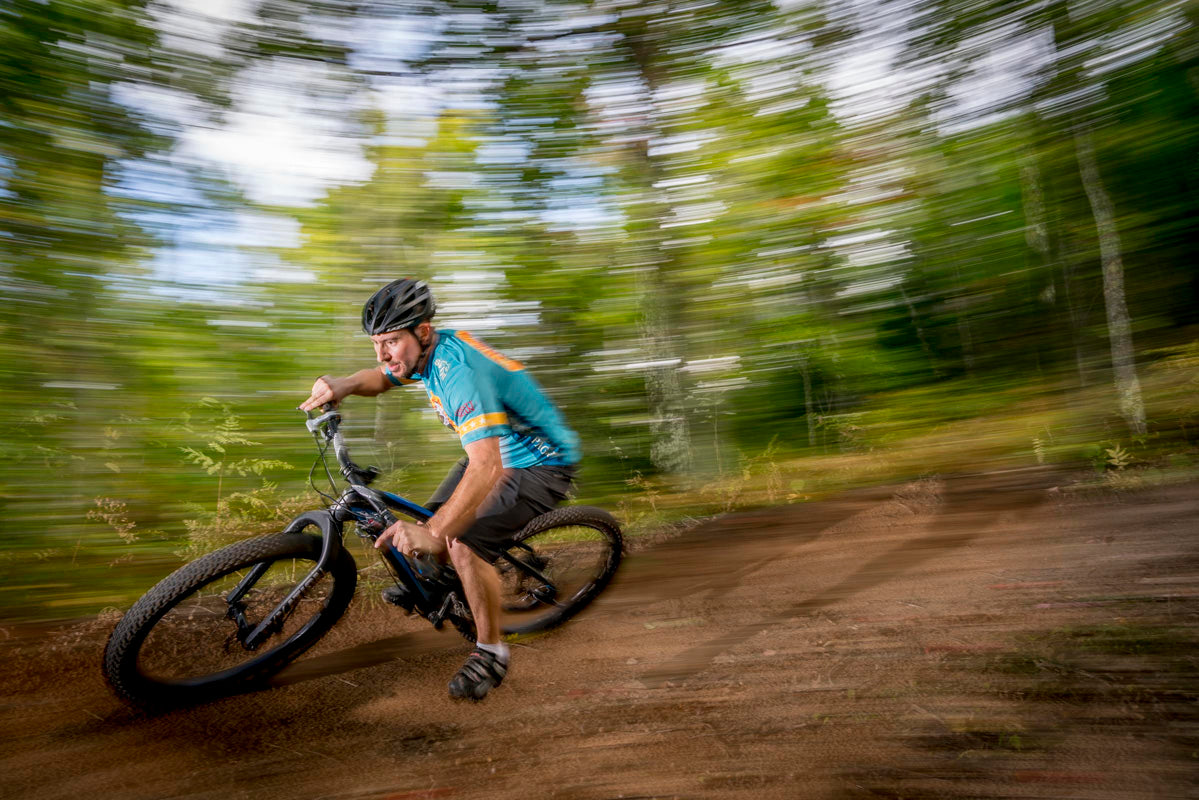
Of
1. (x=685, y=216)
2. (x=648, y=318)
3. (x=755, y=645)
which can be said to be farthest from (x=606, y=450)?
(x=755, y=645)

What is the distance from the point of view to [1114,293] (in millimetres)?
7203

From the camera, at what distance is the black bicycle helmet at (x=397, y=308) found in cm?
291

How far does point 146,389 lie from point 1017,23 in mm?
9816

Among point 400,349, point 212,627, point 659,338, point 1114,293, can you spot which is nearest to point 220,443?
point 212,627

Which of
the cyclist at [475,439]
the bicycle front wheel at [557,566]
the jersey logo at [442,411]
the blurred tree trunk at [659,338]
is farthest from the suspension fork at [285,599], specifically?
the blurred tree trunk at [659,338]

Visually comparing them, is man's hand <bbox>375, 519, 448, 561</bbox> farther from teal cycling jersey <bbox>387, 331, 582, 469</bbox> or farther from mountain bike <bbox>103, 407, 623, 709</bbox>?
teal cycling jersey <bbox>387, 331, 582, 469</bbox>

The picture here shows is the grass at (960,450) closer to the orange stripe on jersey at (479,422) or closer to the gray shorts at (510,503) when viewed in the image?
the gray shorts at (510,503)

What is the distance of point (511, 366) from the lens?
3090mm

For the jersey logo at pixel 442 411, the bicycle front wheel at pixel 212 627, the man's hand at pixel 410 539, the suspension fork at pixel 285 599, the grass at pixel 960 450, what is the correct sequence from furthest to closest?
the grass at pixel 960 450, the jersey logo at pixel 442 411, the suspension fork at pixel 285 599, the man's hand at pixel 410 539, the bicycle front wheel at pixel 212 627

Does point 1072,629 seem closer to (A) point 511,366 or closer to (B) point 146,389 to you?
(A) point 511,366

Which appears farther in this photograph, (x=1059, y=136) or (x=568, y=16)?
(x=568, y=16)

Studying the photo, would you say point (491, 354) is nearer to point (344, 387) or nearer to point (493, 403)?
point (493, 403)

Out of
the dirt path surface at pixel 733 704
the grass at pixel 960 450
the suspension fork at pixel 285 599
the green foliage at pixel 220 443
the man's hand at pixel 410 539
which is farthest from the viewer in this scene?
the grass at pixel 960 450

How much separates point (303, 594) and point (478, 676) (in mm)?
975
